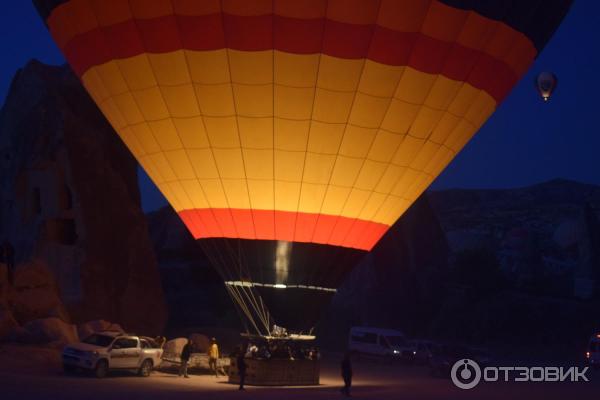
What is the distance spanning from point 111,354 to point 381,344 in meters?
15.2

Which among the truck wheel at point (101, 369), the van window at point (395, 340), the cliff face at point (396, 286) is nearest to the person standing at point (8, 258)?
the truck wheel at point (101, 369)

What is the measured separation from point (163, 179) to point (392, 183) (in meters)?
4.35

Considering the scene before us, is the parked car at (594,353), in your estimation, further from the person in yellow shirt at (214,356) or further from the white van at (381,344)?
the person in yellow shirt at (214,356)

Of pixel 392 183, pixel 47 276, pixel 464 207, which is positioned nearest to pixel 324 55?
pixel 392 183

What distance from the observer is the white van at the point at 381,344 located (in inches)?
1284

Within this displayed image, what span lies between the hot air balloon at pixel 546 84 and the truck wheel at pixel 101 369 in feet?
71.4

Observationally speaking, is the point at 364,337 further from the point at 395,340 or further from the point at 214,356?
the point at 214,356

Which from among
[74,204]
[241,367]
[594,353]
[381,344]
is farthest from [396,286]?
[241,367]

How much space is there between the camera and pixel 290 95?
51.6 ft

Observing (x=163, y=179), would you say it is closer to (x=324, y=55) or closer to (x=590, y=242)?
(x=324, y=55)

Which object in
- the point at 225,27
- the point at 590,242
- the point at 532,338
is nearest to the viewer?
the point at 225,27

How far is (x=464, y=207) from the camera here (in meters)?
84.0

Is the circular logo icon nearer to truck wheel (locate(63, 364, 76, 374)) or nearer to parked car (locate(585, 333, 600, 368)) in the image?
parked car (locate(585, 333, 600, 368))

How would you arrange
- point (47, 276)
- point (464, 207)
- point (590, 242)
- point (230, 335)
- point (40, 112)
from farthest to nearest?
point (464, 207) < point (590, 242) < point (230, 335) < point (40, 112) < point (47, 276)
